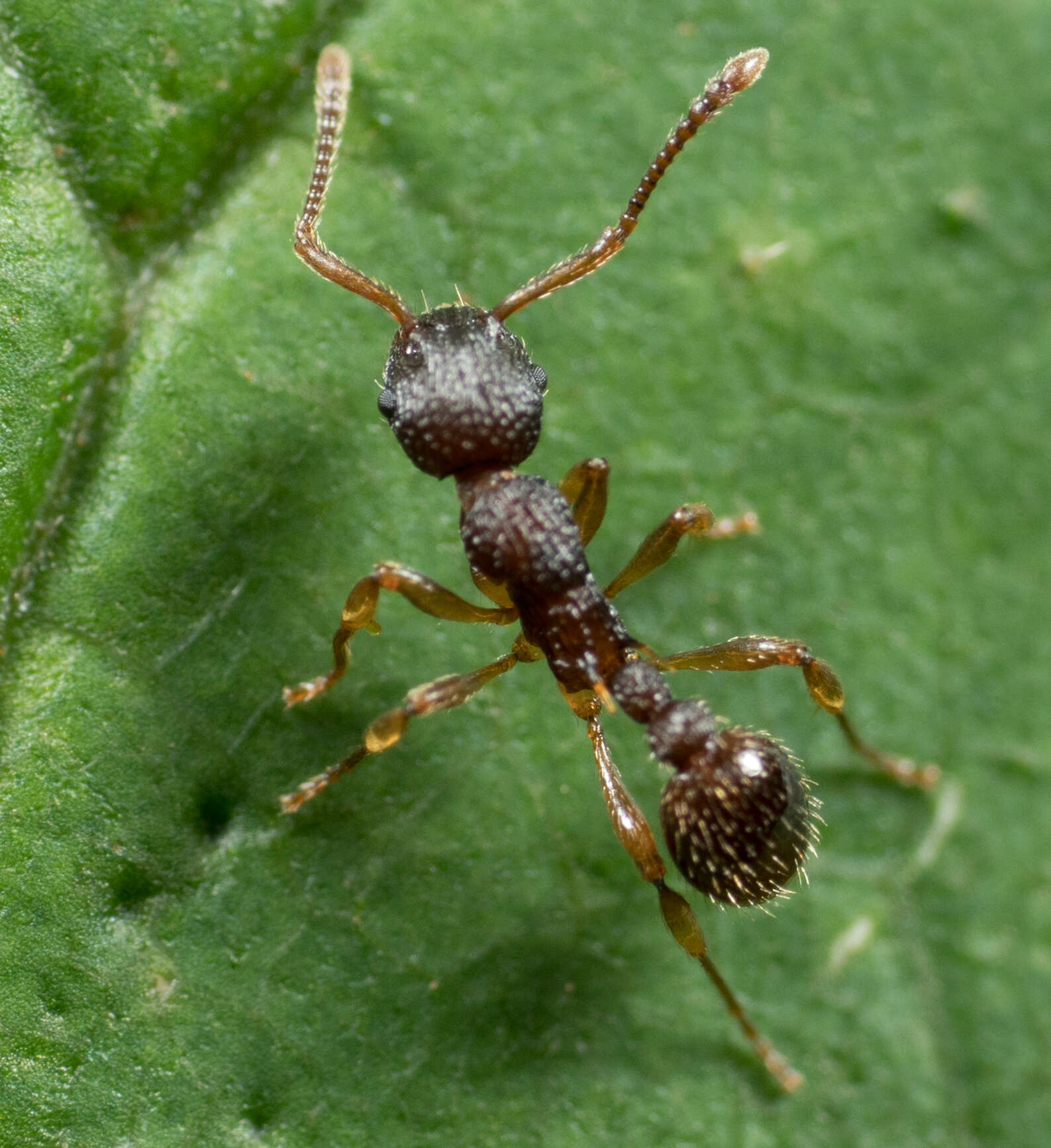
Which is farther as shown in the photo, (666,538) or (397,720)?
(666,538)

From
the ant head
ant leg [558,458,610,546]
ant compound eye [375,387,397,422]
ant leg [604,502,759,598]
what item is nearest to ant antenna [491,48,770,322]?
the ant head

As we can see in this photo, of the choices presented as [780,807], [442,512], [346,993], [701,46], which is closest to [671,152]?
[701,46]

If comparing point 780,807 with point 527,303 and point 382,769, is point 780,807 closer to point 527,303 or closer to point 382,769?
point 382,769

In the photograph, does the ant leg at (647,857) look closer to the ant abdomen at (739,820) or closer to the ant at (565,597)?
the ant at (565,597)

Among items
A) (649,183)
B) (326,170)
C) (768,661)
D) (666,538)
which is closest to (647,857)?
(768,661)

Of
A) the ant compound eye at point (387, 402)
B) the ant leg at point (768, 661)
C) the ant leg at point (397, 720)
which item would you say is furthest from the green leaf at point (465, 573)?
the ant leg at point (768, 661)

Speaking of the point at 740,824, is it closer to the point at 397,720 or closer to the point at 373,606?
the point at 397,720
